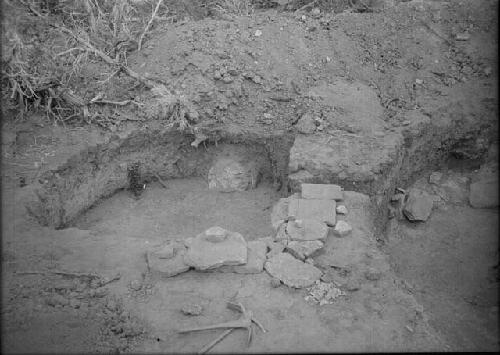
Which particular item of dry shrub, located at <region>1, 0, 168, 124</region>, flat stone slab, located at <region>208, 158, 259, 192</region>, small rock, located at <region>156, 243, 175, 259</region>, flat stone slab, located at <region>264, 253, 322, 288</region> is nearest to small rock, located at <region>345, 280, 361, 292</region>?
flat stone slab, located at <region>264, 253, 322, 288</region>

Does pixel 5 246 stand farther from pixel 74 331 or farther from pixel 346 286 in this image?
pixel 346 286

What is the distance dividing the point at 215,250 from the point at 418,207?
2529 millimetres

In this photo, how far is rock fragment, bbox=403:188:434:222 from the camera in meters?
5.06

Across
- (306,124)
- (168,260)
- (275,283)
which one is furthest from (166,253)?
(306,124)

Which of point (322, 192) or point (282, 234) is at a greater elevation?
point (322, 192)

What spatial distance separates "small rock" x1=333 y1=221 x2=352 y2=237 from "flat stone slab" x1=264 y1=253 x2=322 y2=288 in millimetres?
477

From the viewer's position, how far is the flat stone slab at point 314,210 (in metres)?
4.21

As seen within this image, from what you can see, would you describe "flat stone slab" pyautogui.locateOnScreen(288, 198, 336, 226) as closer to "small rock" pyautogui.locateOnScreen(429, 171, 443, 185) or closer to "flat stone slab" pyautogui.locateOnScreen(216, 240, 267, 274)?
"flat stone slab" pyautogui.locateOnScreen(216, 240, 267, 274)

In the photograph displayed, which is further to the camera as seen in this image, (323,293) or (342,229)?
(342,229)

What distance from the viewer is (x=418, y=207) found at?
5105 mm

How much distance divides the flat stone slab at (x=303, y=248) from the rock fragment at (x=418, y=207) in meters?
1.63

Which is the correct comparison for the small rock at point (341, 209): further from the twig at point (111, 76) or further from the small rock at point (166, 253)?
the twig at point (111, 76)

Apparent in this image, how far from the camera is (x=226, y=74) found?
217 inches

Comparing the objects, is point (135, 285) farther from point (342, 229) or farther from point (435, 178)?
point (435, 178)
